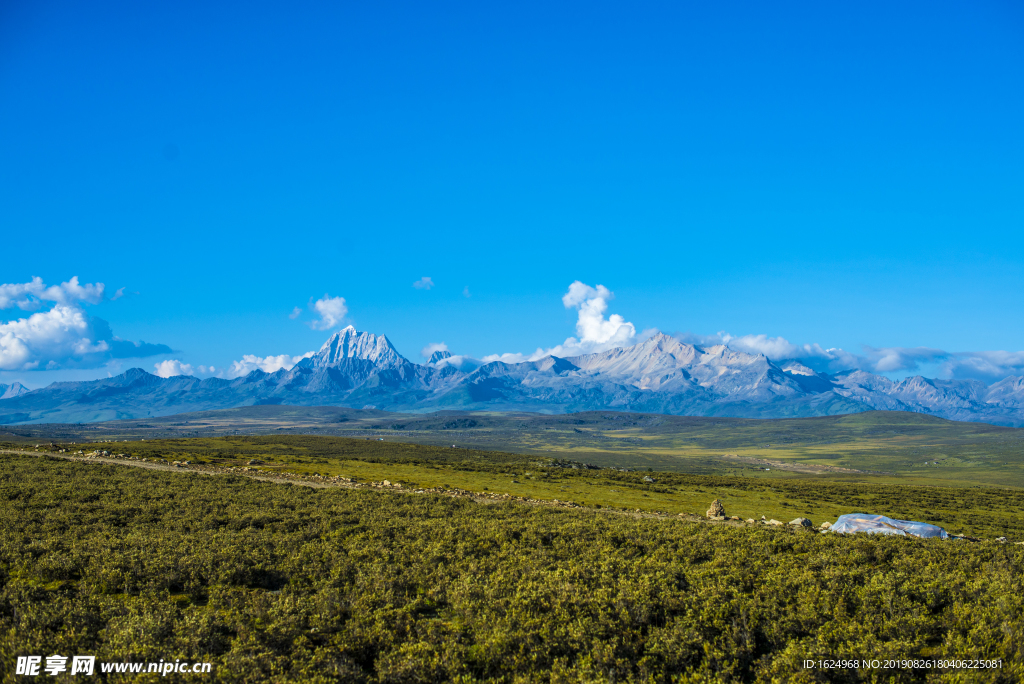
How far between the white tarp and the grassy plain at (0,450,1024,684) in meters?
4.02

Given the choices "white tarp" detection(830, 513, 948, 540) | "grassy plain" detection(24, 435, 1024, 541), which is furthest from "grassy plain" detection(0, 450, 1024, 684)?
"grassy plain" detection(24, 435, 1024, 541)

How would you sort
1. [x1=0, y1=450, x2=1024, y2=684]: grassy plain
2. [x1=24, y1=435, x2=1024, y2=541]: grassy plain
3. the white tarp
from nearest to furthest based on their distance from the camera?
[x1=0, y1=450, x2=1024, y2=684]: grassy plain
the white tarp
[x1=24, y1=435, x2=1024, y2=541]: grassy plain

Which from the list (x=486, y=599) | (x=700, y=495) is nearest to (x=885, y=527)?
(x=700, y=495)

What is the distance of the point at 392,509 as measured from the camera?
2745 cm

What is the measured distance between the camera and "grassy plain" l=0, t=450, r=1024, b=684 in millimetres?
10586

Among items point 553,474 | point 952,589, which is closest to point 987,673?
point 952,589

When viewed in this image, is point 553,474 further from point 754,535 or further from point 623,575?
point 623,575

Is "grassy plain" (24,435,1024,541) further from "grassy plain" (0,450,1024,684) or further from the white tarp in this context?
"grassy plain" (0,450,1024,684)

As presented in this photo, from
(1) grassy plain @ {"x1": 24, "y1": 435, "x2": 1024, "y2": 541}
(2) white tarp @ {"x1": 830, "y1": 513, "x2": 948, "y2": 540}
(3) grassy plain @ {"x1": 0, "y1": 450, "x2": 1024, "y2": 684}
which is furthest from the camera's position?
(1) grassy plain @ {"x1": 24, "y1": 435, "x2": 1024, "y2": 541}

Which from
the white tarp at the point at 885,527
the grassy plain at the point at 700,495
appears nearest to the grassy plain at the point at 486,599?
the white tarp at the point at 885,527

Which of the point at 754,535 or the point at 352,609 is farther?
the point at 754,535

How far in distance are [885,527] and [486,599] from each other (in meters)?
27.8

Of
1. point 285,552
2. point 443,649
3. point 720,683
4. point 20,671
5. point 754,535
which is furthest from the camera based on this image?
point 754,535

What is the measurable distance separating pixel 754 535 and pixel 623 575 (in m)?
11.3
